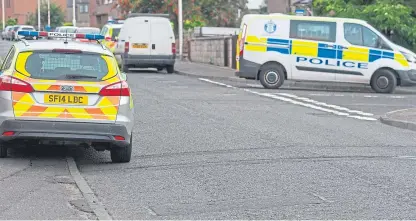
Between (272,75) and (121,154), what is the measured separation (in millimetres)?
15523

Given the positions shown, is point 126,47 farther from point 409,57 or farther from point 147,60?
point 409,57

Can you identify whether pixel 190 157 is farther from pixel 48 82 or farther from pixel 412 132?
pixel 412 132

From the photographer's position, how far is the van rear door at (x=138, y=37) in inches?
1363

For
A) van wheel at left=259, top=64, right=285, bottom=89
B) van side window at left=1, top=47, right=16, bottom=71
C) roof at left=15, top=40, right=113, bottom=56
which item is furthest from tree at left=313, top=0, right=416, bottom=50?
van side window at left=1, top=47, right=16, bottom=71

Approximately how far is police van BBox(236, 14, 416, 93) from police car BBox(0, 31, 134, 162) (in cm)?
1530

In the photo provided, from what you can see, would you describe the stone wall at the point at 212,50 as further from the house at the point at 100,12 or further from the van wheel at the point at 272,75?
the house at the point at 100,12

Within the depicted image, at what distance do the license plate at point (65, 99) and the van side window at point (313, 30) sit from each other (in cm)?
1596

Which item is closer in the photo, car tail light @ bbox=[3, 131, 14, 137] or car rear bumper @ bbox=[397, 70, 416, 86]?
car tail light @ bbox=[3, 131, 14, 137]

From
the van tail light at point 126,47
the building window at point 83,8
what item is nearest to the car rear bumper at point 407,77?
the van tail light at point 126,47

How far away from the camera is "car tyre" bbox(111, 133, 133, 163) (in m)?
11.9

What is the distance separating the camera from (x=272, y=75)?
27078mm

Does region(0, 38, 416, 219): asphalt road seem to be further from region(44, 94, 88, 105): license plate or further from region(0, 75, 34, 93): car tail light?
region(0, 75, 34, 93): car tail light

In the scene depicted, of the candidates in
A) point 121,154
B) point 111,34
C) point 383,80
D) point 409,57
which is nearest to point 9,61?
point 121,154

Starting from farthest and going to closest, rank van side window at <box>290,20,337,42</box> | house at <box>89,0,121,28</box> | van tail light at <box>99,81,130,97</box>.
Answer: house at <box>89,0,121,28</box>, van side window at <box>290,20,337,42</box>, van tail light at <box>99,81,130,97</box>
